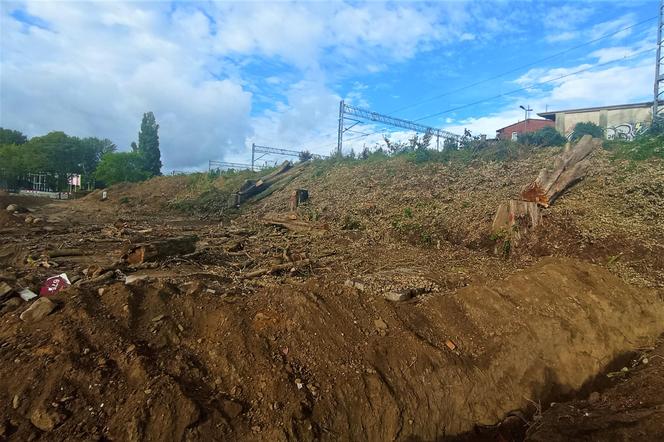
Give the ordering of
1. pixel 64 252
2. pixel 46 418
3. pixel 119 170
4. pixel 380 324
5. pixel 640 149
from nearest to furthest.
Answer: pixel 46 418 → pixel 380 324 → pixel 64 252 → pixel 640 149 → pixel 119 170

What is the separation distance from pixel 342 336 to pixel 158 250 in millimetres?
3763

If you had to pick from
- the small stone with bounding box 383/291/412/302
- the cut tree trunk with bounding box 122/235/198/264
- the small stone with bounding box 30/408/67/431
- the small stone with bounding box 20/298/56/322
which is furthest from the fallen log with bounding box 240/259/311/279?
the small stone with bounding box 30/408/67/431

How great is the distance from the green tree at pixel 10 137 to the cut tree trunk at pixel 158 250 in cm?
5410

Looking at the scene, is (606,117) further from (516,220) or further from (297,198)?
(516,220)

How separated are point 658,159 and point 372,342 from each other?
8.83m

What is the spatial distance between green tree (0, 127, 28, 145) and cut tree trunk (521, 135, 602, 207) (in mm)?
57741

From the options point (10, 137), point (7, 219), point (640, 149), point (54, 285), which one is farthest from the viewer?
point (10, 137)

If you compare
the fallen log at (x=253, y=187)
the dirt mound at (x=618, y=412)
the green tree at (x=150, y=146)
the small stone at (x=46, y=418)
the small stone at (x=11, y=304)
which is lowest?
the dirt mound at (x=618, y=412)

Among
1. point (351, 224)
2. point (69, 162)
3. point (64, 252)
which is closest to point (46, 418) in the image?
point (64, 252)

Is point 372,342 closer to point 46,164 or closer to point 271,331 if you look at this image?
point 271,331

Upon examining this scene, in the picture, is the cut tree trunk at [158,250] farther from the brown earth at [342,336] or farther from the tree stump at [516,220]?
the tree stump at [516,220]

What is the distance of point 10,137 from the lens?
49156mm

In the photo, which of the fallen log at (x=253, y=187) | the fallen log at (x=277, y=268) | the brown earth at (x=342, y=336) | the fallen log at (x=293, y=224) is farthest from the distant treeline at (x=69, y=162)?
the fallen log at (x=277, y=268)

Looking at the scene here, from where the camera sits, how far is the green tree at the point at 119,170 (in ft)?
125
